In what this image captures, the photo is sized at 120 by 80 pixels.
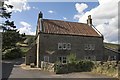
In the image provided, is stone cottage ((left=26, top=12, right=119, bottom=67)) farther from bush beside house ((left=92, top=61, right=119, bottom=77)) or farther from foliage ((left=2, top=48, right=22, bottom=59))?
foliage ((left=2, top=48, right=22, bottom=59))

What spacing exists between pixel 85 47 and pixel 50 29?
864 cm

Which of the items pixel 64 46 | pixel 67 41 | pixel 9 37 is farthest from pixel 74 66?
pixel 9 37

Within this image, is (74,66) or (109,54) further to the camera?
(109,54)

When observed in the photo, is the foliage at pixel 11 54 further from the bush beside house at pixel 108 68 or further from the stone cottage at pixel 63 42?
the bush beside house at pixel 108 68

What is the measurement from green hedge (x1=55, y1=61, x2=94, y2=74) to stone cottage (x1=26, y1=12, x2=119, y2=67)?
10895 mm

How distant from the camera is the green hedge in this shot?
2780 cm

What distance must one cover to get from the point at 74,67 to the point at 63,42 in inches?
533

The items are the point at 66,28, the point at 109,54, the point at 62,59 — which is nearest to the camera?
the point at 62,59

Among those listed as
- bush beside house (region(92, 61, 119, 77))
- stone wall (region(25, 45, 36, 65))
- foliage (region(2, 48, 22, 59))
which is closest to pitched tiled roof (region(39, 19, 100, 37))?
stone wall (region(25, 45, 36, 65))

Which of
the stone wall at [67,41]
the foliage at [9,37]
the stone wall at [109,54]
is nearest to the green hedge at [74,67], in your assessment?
the stone wall at [67,41]

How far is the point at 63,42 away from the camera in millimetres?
41938

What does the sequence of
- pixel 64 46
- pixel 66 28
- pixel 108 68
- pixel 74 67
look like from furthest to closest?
pixel 66 28 < pixel 64 46 < pixel 74 67 < pixel 108 68

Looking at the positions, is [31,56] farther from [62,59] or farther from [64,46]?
[64,46]

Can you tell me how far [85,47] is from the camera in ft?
146
